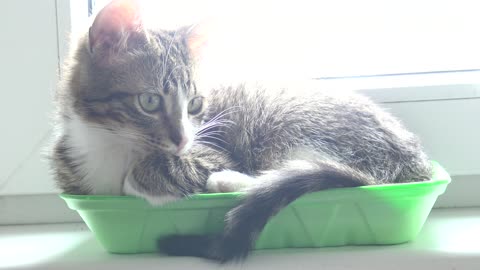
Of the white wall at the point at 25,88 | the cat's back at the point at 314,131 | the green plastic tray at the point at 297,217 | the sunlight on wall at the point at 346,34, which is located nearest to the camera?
the green plastic tray at the point at 297,217

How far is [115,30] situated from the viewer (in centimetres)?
81

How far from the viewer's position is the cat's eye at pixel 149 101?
81 cm

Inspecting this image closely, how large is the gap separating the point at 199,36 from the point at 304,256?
0.40 metres

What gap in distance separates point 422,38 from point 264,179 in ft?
1.94

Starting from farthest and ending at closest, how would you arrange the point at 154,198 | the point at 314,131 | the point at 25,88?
the point at 25,88 → the point at 314,131 → the point at 154,198

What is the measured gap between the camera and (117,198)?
30.3 inches

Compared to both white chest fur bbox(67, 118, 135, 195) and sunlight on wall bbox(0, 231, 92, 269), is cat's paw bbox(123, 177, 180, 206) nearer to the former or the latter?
white chest fur bbox(67, 118, 135, 195)

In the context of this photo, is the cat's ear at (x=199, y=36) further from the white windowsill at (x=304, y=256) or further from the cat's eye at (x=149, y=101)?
the white windowsill at (x=304, y=256)

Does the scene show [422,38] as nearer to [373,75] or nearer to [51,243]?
[373,75]

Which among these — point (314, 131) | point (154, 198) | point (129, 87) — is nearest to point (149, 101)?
point (129, 87)

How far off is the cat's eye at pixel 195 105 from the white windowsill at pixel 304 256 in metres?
0.24

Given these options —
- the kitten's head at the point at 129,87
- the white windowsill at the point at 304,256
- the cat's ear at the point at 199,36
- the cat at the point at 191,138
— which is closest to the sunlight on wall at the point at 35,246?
the white windowsill at the point at 304,256

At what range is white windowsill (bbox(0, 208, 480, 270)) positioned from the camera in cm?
78

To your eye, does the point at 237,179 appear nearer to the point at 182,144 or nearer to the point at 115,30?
the point at 182,144
